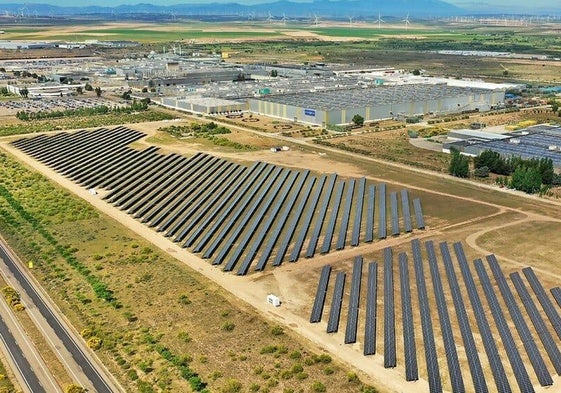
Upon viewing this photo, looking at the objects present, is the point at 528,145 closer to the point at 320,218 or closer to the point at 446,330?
the point at 320,218

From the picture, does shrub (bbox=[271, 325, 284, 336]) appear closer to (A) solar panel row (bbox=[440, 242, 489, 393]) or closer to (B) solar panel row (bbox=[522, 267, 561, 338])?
(A) solar panel row (bbox=[440, 242, 489, 393])

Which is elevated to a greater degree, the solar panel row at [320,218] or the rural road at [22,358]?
the rural road at [22,358]

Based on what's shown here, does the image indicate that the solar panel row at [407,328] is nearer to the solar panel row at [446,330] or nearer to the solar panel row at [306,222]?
the solar panel row at [446,330]

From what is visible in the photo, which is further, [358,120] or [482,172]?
[358,120]

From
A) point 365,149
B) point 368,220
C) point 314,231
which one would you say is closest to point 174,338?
point 314,231

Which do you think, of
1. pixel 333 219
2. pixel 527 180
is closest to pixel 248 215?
pixel 333 219

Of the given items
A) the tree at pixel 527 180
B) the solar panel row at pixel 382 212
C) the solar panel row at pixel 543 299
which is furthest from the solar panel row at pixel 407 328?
the tree at pixel 527 180
